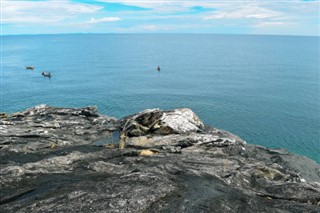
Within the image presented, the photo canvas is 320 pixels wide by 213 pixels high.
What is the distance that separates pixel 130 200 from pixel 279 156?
35669mm

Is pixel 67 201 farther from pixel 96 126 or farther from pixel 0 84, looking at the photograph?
pixel 0 84

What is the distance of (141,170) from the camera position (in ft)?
103

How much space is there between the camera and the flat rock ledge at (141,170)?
24.1 metres

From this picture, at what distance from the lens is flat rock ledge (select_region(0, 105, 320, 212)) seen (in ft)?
79.0

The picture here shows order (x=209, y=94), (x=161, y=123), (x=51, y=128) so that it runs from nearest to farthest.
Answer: (x=161, y=123), (x=51, y=128), (x=209, y=94)

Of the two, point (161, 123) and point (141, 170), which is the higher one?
point (161, 123)

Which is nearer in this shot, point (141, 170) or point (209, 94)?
point (141, 170)

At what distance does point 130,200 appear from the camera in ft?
76.8

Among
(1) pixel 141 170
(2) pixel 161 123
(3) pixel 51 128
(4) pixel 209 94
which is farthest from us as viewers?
(4) pixel 209 94

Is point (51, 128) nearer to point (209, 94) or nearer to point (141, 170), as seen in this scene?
point (141, 170)

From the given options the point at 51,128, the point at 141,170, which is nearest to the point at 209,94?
the point at 51,128

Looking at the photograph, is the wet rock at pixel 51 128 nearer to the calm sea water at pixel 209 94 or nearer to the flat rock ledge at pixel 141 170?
the flat rock ledge at pixel 141 170

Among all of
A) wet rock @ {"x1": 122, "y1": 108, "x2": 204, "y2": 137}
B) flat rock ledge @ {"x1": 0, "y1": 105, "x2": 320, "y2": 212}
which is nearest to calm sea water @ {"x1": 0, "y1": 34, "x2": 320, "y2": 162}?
wet rock @ {"x1": 122, "y1": 108, "x2": 204, "y2": 137}

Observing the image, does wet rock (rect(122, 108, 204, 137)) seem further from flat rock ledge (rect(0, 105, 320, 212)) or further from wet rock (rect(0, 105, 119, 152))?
wet rock (rect(0, 105, 119, 152))
